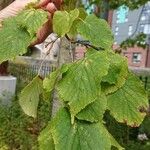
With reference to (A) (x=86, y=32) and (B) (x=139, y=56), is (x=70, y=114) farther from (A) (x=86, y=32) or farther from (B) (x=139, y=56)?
(B) (x=139, y=56)

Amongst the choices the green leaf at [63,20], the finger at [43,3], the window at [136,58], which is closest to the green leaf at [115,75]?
the green leaf at [63,20]

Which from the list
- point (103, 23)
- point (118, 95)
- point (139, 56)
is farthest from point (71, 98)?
point (139, 56)

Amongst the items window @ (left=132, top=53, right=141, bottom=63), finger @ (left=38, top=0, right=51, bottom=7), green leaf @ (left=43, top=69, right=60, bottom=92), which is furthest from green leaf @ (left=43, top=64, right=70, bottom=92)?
window @ (left=132, top=53, right=141, bottom=63)

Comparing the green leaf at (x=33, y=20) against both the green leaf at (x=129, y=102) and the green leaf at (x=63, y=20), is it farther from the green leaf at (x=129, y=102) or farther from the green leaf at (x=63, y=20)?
the green leaf at (x=129, y=102)

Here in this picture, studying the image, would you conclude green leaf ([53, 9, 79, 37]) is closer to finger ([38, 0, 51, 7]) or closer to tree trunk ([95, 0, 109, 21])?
finger ([38, 0, 51, 7])

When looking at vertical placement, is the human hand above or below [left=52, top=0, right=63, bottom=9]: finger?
below

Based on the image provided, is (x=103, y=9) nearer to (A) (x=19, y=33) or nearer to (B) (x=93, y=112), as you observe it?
(A) (x=19, y=33)

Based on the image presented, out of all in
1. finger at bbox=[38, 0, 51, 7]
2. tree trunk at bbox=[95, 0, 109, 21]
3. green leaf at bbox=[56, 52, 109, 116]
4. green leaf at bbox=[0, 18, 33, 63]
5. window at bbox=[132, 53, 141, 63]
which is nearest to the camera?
green leaf at bbox=[56, 52, 109, 116]
